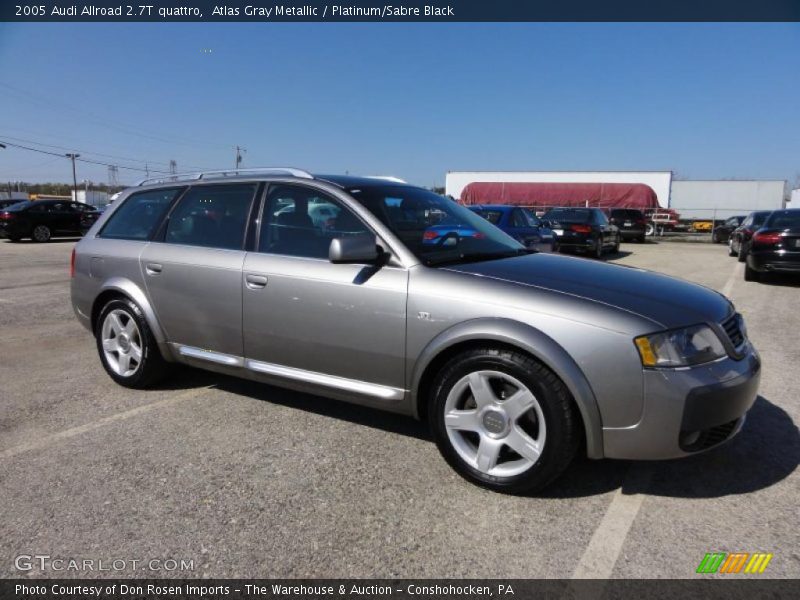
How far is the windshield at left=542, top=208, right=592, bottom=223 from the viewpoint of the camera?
16.1 metres

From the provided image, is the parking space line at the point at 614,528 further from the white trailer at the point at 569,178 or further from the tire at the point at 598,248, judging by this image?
the white trailer at the point at 569,178

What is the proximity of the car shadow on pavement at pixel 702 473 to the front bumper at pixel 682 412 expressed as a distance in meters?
0.34

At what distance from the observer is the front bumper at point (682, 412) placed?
2.57 meters

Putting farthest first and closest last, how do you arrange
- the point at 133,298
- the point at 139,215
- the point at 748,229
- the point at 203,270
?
the point at 748,229
the point at 139,215
the point at 133,298
the point at 203,270

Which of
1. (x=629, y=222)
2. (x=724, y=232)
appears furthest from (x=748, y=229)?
(x=724, y=232)

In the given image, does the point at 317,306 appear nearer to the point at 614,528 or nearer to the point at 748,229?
the point at 614,528

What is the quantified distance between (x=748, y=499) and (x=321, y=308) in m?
2.47

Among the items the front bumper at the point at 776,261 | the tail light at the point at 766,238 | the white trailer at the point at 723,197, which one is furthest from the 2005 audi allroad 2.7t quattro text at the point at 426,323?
the white trailer at the point at 723,197

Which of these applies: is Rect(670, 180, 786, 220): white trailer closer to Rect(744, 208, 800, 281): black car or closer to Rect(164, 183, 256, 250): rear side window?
Rect(744, 208, 800, 281): black car

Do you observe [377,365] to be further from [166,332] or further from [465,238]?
[166,332]

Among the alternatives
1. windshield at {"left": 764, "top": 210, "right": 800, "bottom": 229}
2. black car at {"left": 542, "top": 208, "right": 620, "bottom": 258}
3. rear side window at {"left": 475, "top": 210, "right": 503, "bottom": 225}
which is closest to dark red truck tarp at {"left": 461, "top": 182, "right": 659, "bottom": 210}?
black car at {"left": 542, "top": 208, "right": 620, "bottom": 258}

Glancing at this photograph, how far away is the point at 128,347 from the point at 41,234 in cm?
1929

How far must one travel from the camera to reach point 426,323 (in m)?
3.04

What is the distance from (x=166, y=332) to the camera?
13.8 ft
